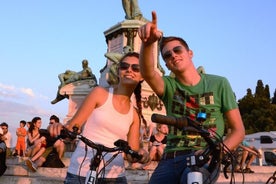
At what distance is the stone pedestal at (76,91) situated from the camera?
21567 millimetres

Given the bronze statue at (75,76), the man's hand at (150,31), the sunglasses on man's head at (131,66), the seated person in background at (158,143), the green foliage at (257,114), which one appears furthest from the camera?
the green foliage at (257,114)

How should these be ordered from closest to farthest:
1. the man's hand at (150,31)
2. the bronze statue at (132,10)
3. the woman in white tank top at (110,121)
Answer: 1. the man's hand at (150,31)
2. the woman in white tank top at (110,121)
3. the bronze statue at (132,10)

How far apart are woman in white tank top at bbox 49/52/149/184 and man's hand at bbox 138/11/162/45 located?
2.90 ft

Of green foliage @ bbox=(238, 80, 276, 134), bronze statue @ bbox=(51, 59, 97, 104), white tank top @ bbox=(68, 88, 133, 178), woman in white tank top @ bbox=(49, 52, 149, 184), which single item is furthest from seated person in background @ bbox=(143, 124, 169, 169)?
green foliage @ bbox=(238, 80, 276, 134)

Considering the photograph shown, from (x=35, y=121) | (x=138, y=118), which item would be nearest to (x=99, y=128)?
(x=138, y=118)

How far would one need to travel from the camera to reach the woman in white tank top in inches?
127

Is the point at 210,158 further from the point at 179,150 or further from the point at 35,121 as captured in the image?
the point at 35,121

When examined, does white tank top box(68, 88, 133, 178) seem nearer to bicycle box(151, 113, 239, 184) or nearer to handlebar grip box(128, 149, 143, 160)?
handlebar grip box(128, 149, 143, 160)

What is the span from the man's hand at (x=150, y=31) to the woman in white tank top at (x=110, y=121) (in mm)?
885

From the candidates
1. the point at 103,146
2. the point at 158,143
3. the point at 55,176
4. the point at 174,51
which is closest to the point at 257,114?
the point at 158,143

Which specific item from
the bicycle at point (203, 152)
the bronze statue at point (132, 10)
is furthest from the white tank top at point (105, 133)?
the bronze statue at point (132, 10)

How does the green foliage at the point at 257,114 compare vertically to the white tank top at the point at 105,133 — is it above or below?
above

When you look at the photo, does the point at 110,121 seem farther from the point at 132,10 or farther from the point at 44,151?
the point at 132,10

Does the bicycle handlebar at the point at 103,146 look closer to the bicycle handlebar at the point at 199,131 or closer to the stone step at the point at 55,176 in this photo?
the bicycle handlebar at the point at 199,131
